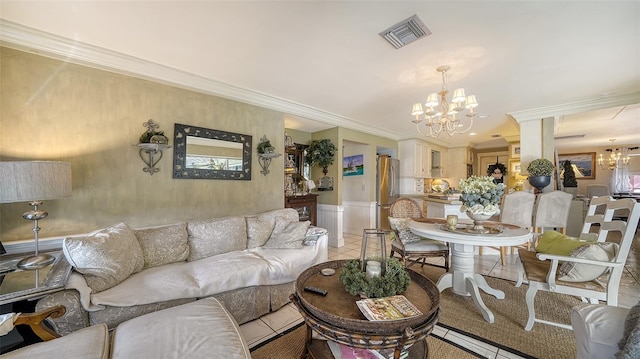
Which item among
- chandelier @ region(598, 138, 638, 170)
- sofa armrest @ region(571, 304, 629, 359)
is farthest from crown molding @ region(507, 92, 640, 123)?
chandelier @ region(598, 138, 638, 170)

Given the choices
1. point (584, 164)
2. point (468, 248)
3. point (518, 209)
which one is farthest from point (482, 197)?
point (584, 164)

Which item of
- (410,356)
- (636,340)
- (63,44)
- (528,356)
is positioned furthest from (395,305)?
(63,44)

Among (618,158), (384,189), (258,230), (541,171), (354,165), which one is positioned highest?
(618,158)

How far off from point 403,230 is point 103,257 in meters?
2.98

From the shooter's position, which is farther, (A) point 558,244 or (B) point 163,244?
(B) point 163,244

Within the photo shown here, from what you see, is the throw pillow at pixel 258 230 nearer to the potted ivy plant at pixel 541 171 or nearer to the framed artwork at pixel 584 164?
the potted ivy plant at pixel 541 171

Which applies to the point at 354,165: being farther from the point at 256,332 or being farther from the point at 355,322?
the point at 355,322

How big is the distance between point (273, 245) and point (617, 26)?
11.7 ft

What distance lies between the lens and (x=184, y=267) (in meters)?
2.15

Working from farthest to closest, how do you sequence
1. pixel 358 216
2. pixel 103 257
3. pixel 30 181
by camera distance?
1. pixel 358 216
2. pixel 103 257
3. pixel 30 181

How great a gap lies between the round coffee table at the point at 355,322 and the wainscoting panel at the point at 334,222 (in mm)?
2943

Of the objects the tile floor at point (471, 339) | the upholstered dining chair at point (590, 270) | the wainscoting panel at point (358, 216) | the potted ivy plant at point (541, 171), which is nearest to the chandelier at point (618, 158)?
the tile floor at point (471, 339)

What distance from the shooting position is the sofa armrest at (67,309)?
1373 mm

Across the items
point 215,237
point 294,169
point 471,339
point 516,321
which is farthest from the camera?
point 294,169
